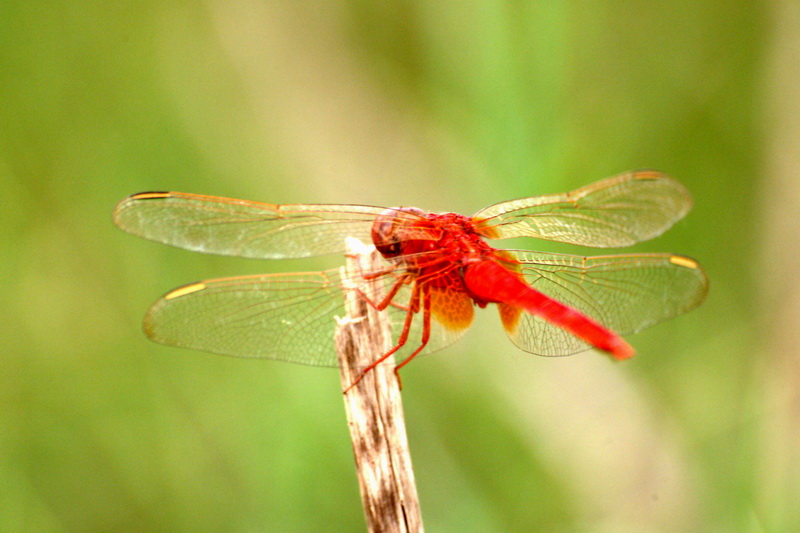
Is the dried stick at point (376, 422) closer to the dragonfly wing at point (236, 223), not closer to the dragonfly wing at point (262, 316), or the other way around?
the dragonfly wing at point (262, 316)

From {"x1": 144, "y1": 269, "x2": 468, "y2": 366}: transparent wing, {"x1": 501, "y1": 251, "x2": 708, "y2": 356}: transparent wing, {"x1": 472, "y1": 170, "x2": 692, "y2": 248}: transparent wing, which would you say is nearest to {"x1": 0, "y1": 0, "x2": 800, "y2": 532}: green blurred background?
{"x1": 472, "y1": 170, "x2": 692, "y2": 248}: transparent wing

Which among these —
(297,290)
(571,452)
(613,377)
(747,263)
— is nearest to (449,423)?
(571,452)

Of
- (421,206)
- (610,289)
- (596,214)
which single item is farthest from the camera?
(421,206)

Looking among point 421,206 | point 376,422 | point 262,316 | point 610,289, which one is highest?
point 421,206

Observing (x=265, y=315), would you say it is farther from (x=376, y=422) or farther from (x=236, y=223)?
(x=376, y=422)

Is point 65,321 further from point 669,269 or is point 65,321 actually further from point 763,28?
point 763,28

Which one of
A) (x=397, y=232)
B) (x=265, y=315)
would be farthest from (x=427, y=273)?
(x=265, y=315)
